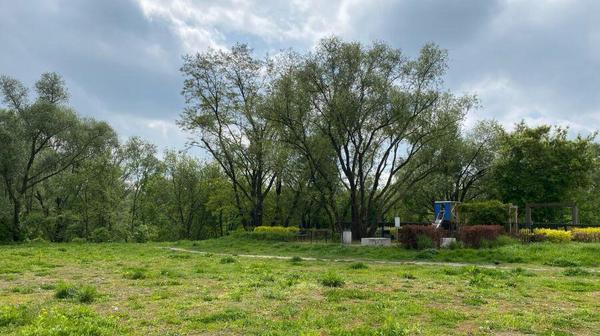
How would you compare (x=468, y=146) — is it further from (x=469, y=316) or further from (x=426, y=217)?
(x=469, y=316)

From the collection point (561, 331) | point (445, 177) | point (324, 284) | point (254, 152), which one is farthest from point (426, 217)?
point (561, 331)

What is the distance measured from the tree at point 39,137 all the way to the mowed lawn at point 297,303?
2502 cm

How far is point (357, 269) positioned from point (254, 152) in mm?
24201

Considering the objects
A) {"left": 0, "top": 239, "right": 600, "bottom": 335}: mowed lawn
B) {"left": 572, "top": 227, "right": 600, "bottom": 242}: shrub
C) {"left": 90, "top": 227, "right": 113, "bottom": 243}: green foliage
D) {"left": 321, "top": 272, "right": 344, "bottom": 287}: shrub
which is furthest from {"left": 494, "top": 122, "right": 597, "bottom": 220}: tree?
{"left": 90, "top": 227, "right": 113, "bottom": 243}: green foliage

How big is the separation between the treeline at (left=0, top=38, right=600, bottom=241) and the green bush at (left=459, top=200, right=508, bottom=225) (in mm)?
5309

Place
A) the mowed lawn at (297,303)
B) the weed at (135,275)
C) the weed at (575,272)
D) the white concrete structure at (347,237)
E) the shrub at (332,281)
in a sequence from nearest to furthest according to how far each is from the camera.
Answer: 1. the mowed lawn at (297,303)
2. the shrub at (332,281)
3. the weed at (135,275)
4. the weed at (575,272)
5. the white concrete structure at (347,237)

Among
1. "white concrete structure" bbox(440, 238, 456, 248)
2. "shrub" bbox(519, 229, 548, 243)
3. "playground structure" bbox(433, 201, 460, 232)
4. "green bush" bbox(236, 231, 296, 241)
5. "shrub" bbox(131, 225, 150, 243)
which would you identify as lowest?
"shrub" bbox(131, 225, 150, 243)

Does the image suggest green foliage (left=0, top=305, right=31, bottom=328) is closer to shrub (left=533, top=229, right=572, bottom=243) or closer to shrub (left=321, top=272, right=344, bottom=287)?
shrub (left=321, top=272, right=344, bottom=287)

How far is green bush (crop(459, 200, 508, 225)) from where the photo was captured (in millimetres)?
28453

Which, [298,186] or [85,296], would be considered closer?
[85,296]

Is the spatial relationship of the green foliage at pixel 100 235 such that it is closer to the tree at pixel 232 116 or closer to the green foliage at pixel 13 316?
the tree at pixel 232 116

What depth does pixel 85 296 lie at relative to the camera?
9820 mm

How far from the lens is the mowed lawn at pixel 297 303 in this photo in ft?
24.4

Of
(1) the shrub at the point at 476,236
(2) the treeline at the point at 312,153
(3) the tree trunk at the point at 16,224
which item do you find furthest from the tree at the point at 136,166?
(1) the shrub at the point at 476,236
